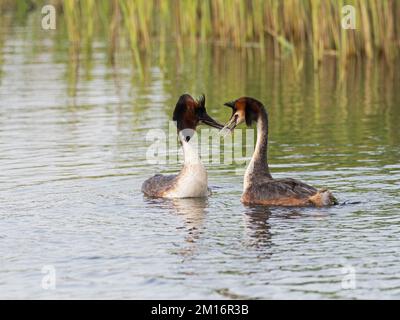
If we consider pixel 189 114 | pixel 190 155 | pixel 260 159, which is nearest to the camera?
pixel 260 159

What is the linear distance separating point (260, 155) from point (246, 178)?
0.36 m

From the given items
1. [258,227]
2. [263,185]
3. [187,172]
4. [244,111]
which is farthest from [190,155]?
[258,227]

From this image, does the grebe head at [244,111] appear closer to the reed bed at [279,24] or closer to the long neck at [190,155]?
the long neck at [190,155]

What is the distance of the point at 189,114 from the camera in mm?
13977

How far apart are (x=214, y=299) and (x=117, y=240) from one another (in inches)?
87.9

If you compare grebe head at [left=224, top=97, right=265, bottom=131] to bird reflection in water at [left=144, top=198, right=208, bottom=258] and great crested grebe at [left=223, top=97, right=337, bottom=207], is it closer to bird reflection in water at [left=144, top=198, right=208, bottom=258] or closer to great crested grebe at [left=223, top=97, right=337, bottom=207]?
great crested grebe at [left=223, top=97, right=337, bottom=207]

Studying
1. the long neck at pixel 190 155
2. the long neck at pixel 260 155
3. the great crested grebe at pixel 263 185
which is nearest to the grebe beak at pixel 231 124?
the great crested grebe at pixel 263 185

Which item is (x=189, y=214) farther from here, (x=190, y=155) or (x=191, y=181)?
(x=190, y=155)

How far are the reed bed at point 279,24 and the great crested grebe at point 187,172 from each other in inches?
313

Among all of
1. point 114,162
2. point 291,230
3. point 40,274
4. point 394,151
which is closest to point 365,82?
point 394,151

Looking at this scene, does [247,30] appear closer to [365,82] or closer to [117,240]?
[365,82]

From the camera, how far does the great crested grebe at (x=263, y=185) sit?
12383 mm

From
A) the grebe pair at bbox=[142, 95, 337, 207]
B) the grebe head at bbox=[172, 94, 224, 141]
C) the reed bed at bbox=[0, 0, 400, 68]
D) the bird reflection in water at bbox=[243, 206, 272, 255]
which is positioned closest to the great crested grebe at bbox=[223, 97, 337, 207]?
the grebe pair at bbox=[142, 95, 337, 207]

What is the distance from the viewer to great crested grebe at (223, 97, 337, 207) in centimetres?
1238
